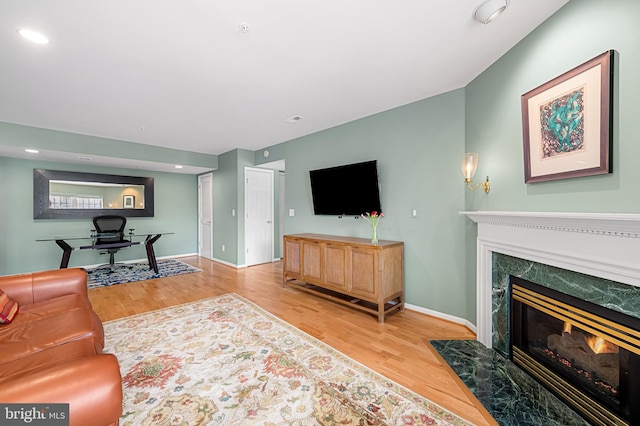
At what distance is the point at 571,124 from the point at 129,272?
655 cm

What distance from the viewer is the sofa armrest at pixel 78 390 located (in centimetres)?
93

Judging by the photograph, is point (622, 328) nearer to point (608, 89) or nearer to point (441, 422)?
point (441, 422)

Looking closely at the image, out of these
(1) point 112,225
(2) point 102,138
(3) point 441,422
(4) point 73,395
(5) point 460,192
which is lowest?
(3) point 441,422

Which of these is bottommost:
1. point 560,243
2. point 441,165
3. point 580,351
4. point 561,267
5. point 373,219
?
point 580,351

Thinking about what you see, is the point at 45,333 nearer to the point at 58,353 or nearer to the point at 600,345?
the point at 58,353

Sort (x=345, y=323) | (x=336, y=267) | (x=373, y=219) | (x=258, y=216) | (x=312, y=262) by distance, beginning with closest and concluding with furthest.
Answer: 1. (x=345, y=323)
2. (x=373, y=219)
3. (x=336, y=267)
4. (x=312, y=262)
5. (x=258, y=216)

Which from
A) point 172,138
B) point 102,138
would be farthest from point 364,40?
point 102,138

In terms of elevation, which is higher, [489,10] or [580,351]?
[489,10]

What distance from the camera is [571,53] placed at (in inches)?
63.1

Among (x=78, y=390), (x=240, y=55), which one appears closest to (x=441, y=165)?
(x=240, y=55)

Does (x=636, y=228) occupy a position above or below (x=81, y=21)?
below

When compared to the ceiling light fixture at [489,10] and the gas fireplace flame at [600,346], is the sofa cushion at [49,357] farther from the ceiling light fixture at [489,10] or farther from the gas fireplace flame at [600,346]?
the ceiling light fixture at [489,10]

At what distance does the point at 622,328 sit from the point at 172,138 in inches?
224

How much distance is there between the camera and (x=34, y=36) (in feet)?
6.15
